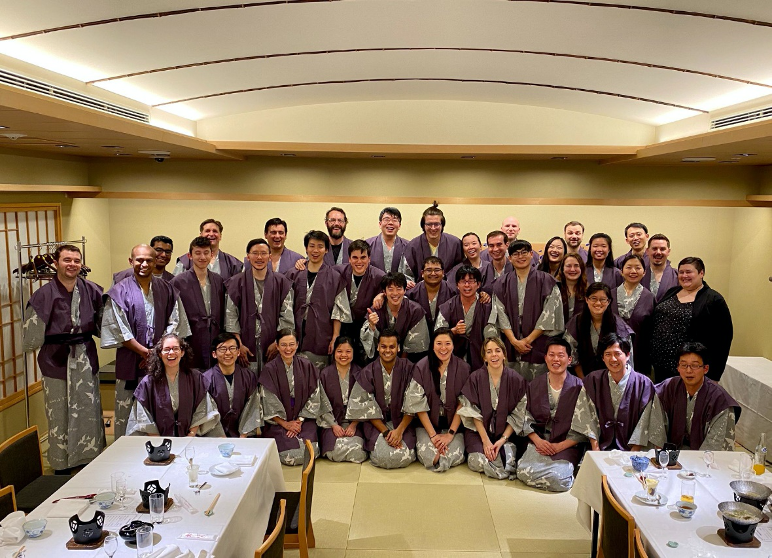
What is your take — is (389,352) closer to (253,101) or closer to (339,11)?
(339,11)

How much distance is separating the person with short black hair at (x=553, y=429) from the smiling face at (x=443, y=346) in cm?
79

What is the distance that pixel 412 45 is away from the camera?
4469 millimetres

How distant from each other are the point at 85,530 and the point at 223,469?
34.7 inches

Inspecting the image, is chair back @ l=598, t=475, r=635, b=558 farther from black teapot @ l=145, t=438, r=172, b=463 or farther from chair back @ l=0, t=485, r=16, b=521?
chair back @ l=0, t=485, r=16, b=521

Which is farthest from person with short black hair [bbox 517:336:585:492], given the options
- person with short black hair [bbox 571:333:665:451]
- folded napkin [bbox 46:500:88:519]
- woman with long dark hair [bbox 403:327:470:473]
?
folded napkin [bbox 46:500:88:519]

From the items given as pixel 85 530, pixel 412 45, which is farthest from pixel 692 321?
pixel 85 530

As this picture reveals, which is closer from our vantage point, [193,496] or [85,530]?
[85,530]

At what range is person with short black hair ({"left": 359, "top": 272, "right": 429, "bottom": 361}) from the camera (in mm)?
5680

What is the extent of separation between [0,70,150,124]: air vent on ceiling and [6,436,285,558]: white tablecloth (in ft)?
8.19

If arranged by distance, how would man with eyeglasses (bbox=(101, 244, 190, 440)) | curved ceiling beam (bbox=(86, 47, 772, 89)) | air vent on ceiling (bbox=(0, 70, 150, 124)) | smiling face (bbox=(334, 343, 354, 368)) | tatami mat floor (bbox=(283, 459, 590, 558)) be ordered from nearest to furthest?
air vent on ceiling (bbox=(0, 70, 150, 124)) → tatami mat floor (bbox=(283, 459, 590, 558)) → curved ceiling beam (bbox=(86, 47, 772, 89)) → man with eyeglasses (bbox=(101, 244, 190, 440)) → smiling face (bbox=(334, 343, 354, 368))

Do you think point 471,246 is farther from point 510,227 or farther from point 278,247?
point 278,247

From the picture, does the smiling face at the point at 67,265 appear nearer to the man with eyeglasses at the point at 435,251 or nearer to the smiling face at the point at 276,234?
the smiling face at the point at 276,234

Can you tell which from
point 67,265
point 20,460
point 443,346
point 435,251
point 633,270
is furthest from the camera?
point 435,251

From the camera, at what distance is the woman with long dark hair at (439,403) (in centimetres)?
526
